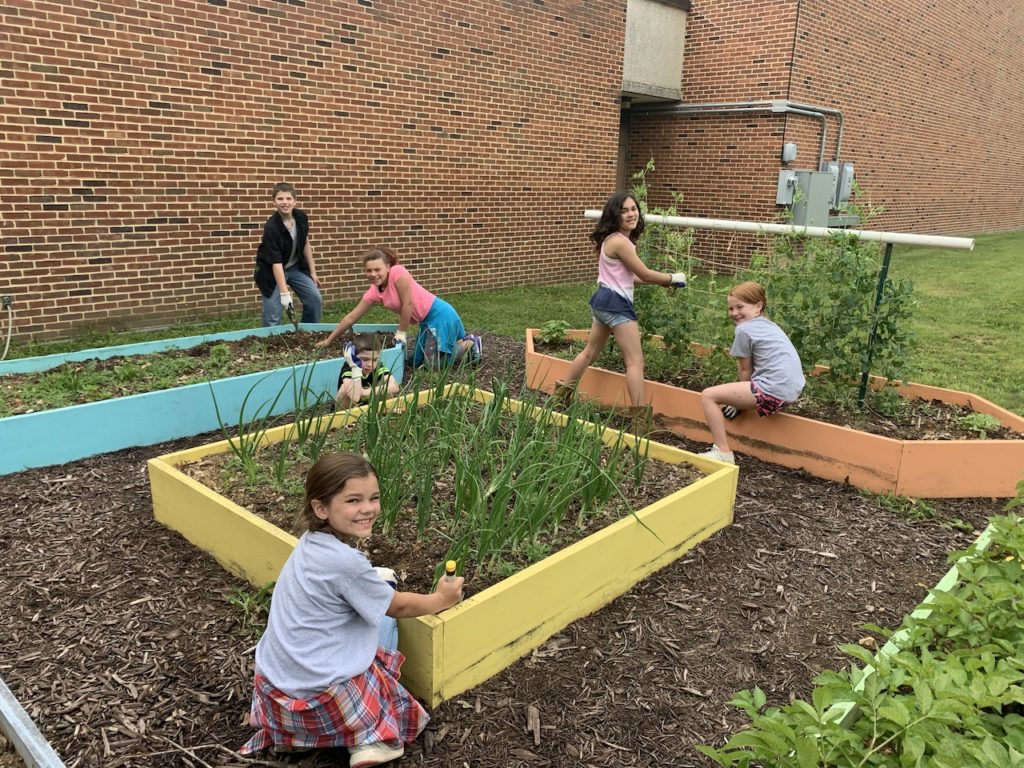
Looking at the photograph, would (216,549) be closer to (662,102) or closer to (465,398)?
(465,398)

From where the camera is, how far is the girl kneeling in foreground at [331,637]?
218 centimetres

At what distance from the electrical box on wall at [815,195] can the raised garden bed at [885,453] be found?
8.43 metres

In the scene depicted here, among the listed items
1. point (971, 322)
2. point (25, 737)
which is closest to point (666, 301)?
point (25, 737)

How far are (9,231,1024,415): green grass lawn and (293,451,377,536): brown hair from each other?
12.7ft

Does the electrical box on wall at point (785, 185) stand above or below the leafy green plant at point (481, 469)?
above

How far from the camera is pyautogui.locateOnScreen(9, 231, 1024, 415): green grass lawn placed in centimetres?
664

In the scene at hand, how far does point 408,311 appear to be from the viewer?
5.90m

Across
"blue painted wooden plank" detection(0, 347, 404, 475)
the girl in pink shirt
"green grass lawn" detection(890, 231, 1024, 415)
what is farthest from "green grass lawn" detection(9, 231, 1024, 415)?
"blue painted wooden plank" detection(0, 347, 404, 475)

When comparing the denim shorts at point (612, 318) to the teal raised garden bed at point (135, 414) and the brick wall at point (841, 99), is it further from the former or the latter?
the brick wall at point (841, 99)

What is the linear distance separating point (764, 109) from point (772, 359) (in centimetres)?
968

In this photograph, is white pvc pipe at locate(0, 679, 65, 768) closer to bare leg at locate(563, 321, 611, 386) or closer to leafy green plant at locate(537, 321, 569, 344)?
bare leg at locate(563, 321, 611, 386)

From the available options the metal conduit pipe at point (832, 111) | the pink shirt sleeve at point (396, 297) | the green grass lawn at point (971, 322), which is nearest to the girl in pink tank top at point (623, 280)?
the pink shirt sleeve at point (396, 297)

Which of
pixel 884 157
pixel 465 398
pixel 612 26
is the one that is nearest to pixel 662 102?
pixel 612 26

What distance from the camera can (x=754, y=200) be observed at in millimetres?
12992
